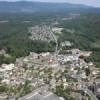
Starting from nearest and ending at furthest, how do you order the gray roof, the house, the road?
the gray roof
the road
the house

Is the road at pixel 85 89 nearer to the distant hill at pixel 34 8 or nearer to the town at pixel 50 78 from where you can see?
the town at pixel 50 78

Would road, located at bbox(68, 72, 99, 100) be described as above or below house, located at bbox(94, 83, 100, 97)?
below

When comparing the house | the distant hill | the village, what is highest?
the house

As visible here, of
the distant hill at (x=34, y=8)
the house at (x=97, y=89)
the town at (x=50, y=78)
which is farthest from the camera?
the distant hill at (x=34, y=8)

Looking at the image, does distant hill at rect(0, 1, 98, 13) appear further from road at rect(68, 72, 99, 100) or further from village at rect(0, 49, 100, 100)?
road at rect(68, 72, 99, 100)

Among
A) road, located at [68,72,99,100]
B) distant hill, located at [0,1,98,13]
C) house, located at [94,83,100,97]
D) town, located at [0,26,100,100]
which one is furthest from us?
distant hill, located at [0,1,98,13]

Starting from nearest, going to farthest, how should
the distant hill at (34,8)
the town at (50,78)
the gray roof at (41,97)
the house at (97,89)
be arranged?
the gray roof at (41,97) → the town at (50,78) → the house at (97,89) → the distant hill at (34,8)

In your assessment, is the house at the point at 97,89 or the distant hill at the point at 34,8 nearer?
the house at the point at 97,89

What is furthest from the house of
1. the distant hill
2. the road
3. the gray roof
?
the distant hill

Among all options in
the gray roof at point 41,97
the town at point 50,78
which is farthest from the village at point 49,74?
the gray roof at point 41,97

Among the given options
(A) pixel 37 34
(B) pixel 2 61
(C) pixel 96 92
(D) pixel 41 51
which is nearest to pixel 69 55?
(D) pixel 41 51

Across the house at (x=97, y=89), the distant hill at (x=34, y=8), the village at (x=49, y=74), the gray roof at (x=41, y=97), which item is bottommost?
the distant hill at (x=34, y=8)

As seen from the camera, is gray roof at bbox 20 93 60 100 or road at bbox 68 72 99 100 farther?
road at bbox 68 72 99 100
